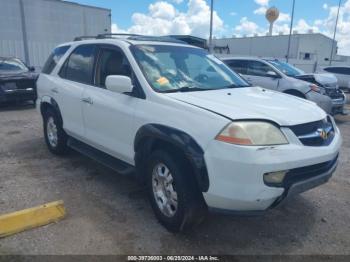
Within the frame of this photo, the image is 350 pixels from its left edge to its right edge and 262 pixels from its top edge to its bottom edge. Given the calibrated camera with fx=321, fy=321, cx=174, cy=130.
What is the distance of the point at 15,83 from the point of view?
32.2 ft

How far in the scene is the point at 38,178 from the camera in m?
4.46

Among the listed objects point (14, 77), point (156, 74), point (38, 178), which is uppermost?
point (156, 74)

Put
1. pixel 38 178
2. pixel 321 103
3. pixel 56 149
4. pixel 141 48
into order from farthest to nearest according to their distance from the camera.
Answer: pixel 321 103
pixel 56 149
pixel 38 178
pixel 141 48

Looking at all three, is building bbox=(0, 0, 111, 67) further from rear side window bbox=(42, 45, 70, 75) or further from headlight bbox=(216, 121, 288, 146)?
headlight bbox=(216, 121, 288, 146)

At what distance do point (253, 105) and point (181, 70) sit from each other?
108 cm

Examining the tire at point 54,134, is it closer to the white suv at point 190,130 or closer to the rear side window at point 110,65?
the white suv at point 190,130

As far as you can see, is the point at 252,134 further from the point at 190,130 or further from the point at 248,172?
the point at 190,130

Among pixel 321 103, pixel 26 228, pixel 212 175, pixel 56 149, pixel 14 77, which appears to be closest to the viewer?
pixel 212 175

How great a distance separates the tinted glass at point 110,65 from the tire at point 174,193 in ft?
3.77

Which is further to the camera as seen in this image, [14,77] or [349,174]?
[14,77]

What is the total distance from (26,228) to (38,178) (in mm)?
1406

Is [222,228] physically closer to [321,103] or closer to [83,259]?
[83,259]

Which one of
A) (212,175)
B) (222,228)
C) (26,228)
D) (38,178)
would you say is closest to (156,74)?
(212,175)

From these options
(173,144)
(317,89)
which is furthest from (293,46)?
(173,144)
